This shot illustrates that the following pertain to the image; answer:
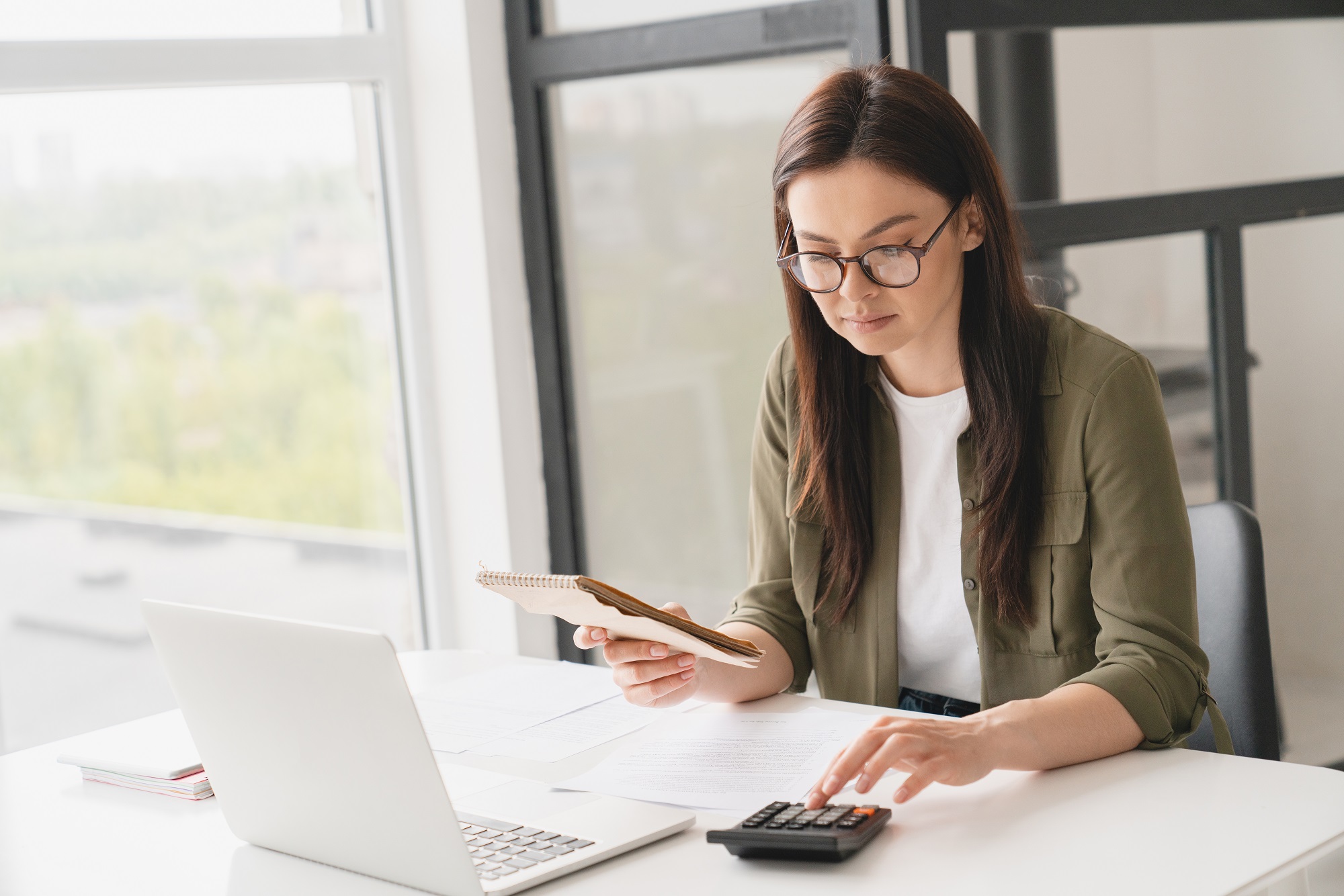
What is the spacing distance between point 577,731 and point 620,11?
167cm

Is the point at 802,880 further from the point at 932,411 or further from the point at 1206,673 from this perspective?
the point at 932,411

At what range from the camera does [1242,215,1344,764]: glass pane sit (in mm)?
2699

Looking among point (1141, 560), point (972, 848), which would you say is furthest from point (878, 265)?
point (972, 848)

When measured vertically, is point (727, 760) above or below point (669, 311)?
below

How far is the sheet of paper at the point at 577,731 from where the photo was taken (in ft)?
4.64

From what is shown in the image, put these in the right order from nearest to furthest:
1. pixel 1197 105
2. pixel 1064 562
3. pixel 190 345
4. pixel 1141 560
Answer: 1. pixel 1141 560
2. pixel 1064 562
3. pixel 190 345
4. pixel 1197 105

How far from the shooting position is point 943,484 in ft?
5.43

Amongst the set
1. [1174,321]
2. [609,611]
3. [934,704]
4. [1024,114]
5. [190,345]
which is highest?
[1024,114]

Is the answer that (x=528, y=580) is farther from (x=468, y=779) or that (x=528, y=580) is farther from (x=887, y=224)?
(x=887, y=224)

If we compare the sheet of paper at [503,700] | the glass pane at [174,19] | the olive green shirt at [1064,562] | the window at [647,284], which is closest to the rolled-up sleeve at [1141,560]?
the olive green shirt at [1064,562]

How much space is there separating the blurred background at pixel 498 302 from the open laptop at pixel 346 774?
139 centimetres

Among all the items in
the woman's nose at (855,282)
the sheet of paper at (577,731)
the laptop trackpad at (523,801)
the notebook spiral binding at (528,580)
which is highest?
the woman's nose at (855,282)

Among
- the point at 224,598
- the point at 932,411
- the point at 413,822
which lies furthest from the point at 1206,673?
the point at 224,598

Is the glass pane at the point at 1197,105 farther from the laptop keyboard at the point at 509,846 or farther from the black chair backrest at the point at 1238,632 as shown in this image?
the laptop keyboard at the point at 509,846
